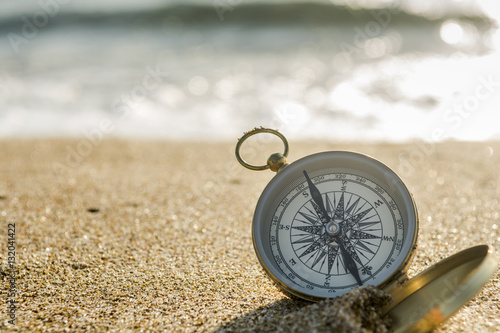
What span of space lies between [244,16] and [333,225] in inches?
511

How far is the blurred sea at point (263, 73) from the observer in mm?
6258

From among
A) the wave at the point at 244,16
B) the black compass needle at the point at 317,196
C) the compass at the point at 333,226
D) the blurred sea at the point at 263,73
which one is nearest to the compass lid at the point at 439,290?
the compass at the point at 333,226

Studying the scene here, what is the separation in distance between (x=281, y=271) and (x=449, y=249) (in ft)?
4.10

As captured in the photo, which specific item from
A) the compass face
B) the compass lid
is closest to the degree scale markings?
the compass face

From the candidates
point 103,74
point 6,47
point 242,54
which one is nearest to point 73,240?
point 103,74

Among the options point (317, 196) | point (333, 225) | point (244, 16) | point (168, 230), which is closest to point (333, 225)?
point (333, 225)

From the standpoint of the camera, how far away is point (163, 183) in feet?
13.5

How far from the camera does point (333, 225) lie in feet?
6.47

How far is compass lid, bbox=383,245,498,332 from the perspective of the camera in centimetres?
155

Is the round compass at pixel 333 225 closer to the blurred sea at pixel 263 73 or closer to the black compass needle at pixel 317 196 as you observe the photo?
the black compass needle at pixel 317 196

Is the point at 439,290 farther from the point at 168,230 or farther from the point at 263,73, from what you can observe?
the point at 263,73

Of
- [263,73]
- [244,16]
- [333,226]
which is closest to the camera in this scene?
[333,226]

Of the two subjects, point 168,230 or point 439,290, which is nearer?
point 439,290

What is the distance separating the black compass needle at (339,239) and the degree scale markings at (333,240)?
2cm
